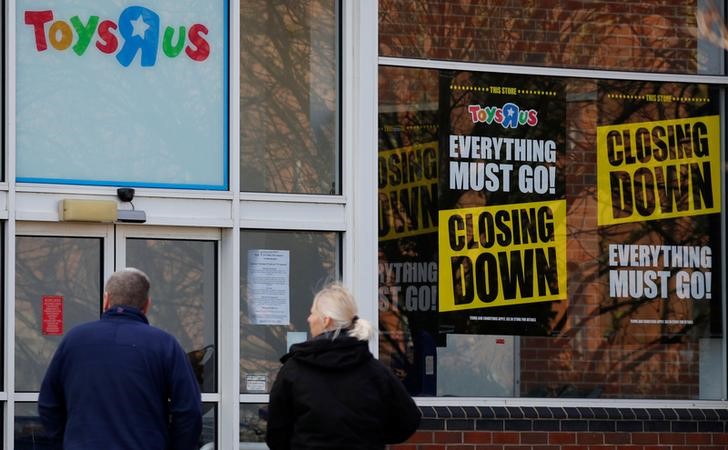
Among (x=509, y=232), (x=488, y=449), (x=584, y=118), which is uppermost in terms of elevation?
(x=584, y=118)

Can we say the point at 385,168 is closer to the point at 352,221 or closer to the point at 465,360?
the point at 352,221

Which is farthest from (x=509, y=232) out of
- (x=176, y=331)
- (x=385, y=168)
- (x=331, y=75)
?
(x=176, y=331)

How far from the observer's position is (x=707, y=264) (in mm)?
10961

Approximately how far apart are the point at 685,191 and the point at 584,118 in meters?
0.94

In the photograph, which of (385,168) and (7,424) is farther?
(385,168)

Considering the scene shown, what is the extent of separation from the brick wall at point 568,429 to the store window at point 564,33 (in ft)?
8.00

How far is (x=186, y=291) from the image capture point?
9805 millimetres

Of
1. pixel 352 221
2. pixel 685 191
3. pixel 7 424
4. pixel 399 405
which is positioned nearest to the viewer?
pixel 399 405

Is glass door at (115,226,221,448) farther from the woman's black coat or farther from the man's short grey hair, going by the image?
the woman's black coat

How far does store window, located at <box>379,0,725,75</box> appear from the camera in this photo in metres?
10.5

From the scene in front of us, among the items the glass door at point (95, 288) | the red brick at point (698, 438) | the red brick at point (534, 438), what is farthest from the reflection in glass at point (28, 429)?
the red brick at point (698, 438)

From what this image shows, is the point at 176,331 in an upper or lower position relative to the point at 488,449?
upper

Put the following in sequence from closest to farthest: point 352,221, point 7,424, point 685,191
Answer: point 7,424 < point 352,221 < point 685,191

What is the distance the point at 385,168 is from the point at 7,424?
9.84ft
